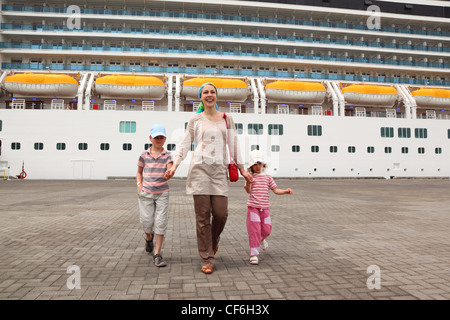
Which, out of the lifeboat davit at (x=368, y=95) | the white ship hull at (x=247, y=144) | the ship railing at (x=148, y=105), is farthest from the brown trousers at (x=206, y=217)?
the lifeboat davit at (x=368, y=95)

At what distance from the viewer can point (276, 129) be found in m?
24.2

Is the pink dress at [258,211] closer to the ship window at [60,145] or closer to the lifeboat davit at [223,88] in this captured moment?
the lifeboat davit at [223,88]

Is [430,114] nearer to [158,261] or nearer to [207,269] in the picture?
[207,269]

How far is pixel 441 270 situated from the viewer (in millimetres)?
3332

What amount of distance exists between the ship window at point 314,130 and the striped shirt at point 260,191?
21802 millimetres

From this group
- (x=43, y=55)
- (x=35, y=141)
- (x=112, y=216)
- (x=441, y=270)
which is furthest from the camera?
(x=43, y=55)

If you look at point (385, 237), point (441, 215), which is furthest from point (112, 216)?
point (441, 215)

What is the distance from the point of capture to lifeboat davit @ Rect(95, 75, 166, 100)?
75.8 ft

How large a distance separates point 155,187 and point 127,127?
20.4m

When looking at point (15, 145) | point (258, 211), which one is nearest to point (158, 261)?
point (258, 211)

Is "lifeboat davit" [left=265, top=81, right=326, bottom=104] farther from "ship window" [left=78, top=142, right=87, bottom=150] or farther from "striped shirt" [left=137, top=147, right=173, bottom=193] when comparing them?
"striped shirt" [left=137, top=147, right=173, bottom=193]

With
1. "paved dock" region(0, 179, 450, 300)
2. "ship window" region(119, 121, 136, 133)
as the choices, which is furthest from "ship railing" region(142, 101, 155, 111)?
"paved dock" region(0, 179, 450, 300)

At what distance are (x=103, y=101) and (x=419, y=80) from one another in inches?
1127

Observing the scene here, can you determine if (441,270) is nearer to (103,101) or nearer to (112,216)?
(112,216)
